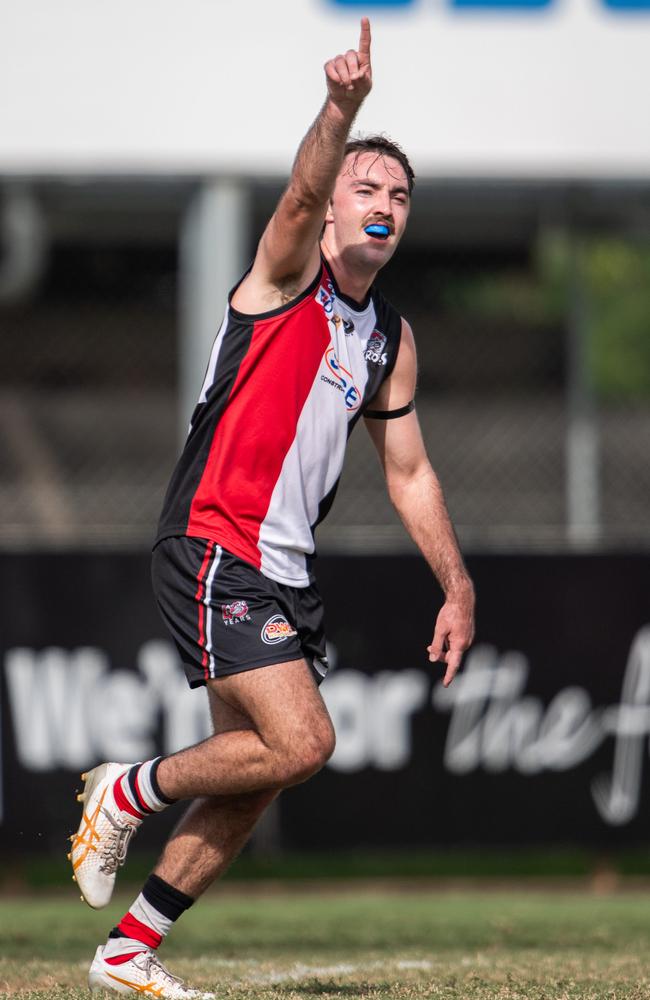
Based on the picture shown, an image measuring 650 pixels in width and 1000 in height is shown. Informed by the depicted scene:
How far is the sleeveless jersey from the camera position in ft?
15.3

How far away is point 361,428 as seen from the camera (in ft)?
40.0

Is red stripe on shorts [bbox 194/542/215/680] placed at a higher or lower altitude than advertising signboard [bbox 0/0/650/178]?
lower

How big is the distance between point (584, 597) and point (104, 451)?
611cm

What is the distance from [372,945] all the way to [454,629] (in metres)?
2.47

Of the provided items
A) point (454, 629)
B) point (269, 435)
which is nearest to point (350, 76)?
point (269, 435)

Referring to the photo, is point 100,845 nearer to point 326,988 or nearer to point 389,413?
point 326,988

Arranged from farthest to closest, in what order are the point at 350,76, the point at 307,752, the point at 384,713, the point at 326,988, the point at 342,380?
1. the point at 384,713
2. the point at 326,988
3. the point at 342,380
4. the point at 307,752
5. the point at 350,76

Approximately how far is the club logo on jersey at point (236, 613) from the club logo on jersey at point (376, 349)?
0.97m

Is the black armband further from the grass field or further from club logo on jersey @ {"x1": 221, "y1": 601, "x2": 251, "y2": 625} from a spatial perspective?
the grass field

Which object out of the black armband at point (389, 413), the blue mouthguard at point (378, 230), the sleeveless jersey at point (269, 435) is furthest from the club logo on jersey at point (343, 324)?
the black armband at point (389, 413)

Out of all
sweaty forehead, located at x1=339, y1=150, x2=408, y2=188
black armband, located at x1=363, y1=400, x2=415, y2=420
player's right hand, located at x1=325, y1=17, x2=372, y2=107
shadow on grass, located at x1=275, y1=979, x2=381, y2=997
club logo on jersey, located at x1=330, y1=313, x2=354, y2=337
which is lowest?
shadow on grass, located at x1=275, y1=979, x2=381, y2=997

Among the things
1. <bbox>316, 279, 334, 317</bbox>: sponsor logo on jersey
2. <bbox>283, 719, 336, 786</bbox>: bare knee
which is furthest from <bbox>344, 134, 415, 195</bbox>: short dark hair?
<bbox>283, 719, 336, 786</bbox>: bare knee

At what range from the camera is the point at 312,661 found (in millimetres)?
4867

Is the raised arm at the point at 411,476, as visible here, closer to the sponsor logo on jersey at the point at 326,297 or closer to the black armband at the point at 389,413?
the black armband at the point at 389,413
